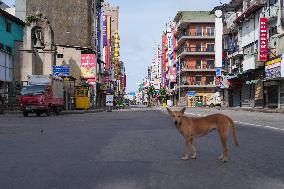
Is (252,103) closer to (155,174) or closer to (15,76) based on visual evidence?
(15,76)

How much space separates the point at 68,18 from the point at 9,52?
75.4ft

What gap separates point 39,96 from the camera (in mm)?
32156

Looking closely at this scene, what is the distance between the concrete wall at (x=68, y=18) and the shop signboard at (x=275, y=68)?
32.3 metres

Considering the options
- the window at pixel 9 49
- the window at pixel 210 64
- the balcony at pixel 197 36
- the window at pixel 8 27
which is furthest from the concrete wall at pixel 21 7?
the window at pixel 210 64

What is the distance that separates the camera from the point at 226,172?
6539 millimetres

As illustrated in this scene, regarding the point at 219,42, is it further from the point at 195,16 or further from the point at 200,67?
the point at 195,16

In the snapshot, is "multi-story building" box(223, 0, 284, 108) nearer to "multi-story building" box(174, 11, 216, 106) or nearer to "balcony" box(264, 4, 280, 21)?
"balcony" box(264, 4, 280, 21)

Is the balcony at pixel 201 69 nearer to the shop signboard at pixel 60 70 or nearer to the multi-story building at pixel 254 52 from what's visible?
the multi-story building at pixel 254 52

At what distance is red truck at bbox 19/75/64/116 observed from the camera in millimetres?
32094

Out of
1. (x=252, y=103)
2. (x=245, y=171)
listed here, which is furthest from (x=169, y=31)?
(x=245, y=171)

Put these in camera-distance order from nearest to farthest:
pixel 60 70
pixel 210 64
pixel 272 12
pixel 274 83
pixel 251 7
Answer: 1. pixel 274 83
2. pixel 272 12
3. pixel 60 70
4. pixel 251 7
5. pixel 210 64

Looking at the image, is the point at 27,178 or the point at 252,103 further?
the point at 252,103

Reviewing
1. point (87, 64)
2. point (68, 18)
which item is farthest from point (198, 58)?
point (87, 64)

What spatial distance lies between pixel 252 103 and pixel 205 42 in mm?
42364
